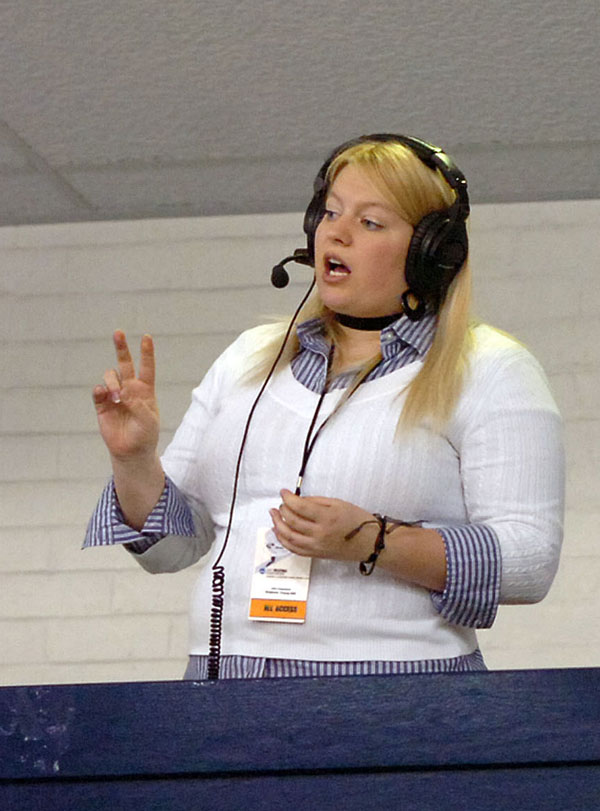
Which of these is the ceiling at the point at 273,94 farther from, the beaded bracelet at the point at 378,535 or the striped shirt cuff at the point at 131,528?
the beaded bracelet at the point at 378,535

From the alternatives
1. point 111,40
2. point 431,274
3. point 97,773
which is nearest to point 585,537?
point 111,40

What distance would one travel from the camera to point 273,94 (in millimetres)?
2896

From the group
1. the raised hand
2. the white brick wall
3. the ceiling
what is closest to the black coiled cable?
the raised hand

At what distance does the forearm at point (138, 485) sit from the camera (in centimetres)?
142

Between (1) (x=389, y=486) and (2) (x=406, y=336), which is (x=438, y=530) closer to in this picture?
(1) (x=389, y=486)

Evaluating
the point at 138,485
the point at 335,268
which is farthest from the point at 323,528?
the point at 335,268

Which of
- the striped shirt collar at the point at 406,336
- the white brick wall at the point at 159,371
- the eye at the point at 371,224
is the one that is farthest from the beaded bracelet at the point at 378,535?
the white brick wall at the point at 159,371

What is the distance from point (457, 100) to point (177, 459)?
65.0 inches

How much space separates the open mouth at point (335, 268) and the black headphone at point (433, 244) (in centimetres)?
7

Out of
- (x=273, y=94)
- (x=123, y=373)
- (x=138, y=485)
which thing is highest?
(x=273, y=94)

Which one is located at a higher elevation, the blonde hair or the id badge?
the blonde hair

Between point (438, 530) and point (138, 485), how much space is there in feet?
1.15

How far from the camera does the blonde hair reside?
1418mm

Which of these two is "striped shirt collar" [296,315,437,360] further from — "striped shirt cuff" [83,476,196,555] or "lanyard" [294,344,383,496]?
"striped shirt cuff" [83,476,196,555]
